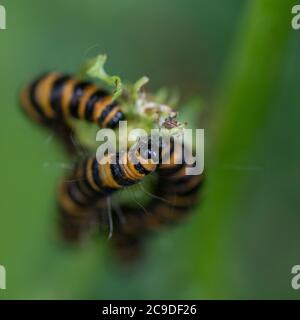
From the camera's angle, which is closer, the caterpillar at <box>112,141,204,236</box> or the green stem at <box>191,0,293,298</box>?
the caterpillar at <box>112,141,204,236</box>

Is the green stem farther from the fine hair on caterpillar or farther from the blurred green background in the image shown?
the fine hair on caterpillar

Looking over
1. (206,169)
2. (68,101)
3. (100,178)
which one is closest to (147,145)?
(100,178)

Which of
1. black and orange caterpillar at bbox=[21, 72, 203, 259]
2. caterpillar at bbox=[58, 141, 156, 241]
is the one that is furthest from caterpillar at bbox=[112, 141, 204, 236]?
caterpillar at bbox=[58, 141, 156, 241]

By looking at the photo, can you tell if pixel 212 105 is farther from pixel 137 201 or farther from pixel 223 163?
pixel 137 201

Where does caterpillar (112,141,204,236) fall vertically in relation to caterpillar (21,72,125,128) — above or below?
below

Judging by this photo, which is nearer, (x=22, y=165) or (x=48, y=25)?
(x=22, y=165)
